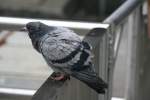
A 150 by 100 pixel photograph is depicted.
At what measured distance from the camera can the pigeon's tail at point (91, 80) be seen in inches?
106

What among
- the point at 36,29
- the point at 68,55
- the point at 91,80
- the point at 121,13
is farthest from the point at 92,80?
the point at 121,13

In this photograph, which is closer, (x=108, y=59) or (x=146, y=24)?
(x=108, y=59)

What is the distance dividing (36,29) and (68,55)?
430mm

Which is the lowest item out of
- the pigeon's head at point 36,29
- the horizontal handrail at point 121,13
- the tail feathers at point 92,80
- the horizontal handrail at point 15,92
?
the horizontal handrail at point 15,92

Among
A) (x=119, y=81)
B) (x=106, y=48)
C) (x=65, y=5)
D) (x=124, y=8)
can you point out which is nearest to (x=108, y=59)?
(x=106, y=48)

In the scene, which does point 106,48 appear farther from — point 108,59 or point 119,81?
point 119,81

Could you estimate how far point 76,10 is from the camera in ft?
45.2

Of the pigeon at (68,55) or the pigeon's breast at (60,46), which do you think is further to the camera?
Answer: the pigeon's breast at (60,46)

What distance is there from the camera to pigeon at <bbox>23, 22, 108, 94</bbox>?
9.22 feet

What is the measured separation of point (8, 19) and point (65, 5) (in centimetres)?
996

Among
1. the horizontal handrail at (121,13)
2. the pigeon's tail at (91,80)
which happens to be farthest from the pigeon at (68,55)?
the horizontal handrail at (121,13)

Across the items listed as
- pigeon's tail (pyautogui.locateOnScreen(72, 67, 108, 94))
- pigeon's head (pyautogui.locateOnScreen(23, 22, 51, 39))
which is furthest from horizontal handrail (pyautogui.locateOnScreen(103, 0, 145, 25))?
pigeon's tail (pyautogui.locateOnScreen(72, 67, 108, 94))

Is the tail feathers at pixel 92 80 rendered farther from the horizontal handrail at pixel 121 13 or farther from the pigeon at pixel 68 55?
the horizontal handrail at pixel 121 13

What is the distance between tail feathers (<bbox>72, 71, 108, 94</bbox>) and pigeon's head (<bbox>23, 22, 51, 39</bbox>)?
491 millimetres
